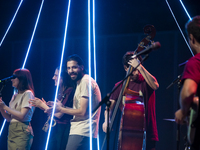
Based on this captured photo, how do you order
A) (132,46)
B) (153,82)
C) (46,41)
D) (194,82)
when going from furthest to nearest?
(46,41) < (132,46) < (153,82) < (194,82)

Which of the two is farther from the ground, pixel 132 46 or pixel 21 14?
pixel 21 14

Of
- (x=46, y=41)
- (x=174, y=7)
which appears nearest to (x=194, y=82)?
(x=174, y=7)

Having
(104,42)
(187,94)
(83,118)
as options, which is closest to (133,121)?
(83,118)

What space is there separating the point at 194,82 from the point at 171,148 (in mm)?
4010

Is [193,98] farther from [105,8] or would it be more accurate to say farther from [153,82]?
[105,8]

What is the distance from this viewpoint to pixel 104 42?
5.70 metres

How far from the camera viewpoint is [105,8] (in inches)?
185

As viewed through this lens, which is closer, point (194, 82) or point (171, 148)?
point (194, 82)

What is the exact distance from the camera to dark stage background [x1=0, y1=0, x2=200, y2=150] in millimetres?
4695

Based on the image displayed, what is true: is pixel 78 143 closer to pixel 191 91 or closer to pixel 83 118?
pixel 83 118

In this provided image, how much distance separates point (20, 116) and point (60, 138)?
796 millimetres

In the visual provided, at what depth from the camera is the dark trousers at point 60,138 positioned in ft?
9.74

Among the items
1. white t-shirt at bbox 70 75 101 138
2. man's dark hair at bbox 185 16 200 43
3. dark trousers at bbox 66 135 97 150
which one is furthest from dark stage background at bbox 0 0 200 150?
dark trousers at bbox 66 135 97 150

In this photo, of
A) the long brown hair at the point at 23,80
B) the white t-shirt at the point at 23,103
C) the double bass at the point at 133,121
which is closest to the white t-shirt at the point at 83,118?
the double bass at the point at 133,121
